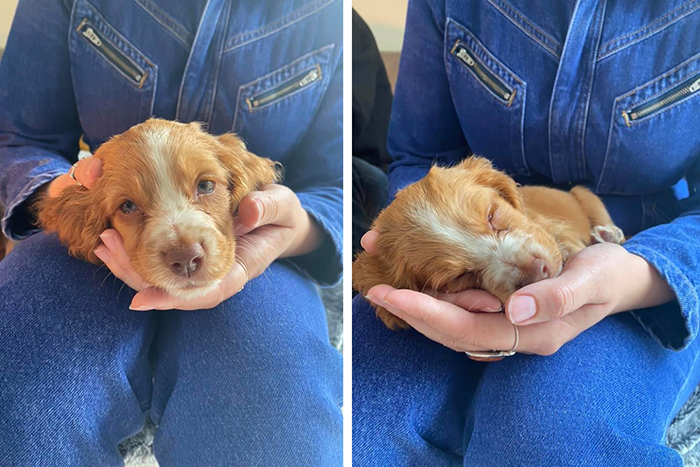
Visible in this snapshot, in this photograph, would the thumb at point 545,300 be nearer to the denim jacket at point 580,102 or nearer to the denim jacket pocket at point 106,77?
the denim jacket at point 580,102

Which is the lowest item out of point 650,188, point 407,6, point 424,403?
point 424,403

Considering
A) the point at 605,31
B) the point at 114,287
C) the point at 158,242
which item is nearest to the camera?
the point at 158,242

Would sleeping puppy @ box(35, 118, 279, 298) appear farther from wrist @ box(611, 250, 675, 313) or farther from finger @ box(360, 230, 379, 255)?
wrist @ box(611, 250, 675, 313)

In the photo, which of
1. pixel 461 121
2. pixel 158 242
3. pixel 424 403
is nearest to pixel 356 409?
pixel 424 403

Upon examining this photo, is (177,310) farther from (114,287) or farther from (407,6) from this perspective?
(407,6)

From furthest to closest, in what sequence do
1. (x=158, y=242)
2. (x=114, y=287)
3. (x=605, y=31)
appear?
(x=605, y=31) → (x=114, y=287) → (x=158, y=242)

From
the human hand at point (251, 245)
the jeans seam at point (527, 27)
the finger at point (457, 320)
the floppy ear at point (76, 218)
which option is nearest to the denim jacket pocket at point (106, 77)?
the floppy ear at point (76, 218)

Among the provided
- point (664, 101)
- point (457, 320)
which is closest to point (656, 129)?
point (664, 101)

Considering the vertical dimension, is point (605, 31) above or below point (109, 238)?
above
